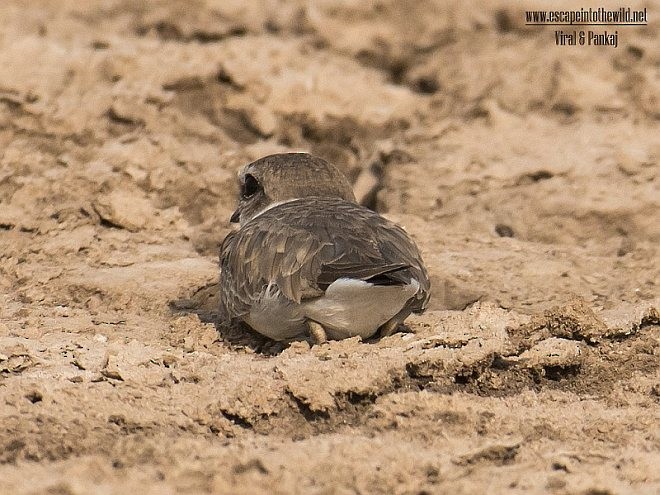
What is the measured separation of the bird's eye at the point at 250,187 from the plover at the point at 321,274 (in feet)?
2.09

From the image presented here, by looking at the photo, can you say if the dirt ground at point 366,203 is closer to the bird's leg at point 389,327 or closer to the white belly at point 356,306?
the bird's leg at point 389,327

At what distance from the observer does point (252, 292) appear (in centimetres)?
633

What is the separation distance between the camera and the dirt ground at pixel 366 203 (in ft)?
15.1

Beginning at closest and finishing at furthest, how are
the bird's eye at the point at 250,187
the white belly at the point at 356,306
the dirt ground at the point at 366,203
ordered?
the dirt ground at the point at 366,203
the white belly at the point at 356,306
the bird's eye at the point at 250,187

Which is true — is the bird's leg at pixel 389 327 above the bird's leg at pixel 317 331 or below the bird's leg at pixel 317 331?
below

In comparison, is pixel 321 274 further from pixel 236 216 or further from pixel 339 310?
pixel 236 216

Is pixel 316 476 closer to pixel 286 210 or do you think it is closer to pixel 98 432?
pixel 98 432

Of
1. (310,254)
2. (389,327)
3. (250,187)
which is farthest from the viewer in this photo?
(250,187)

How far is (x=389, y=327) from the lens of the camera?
630 centimetres

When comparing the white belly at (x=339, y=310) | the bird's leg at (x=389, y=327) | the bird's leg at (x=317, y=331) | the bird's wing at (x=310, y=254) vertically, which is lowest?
the bird's leg at (x=389, y=327)

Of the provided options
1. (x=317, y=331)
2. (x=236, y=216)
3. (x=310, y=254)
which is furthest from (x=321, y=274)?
(x=236, y=216)

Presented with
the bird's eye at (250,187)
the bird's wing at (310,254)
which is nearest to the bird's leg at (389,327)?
the bird's wing at (310,254)

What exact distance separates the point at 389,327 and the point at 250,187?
1.76 metres

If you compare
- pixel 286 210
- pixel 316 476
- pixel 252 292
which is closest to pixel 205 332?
pixel 252 292
